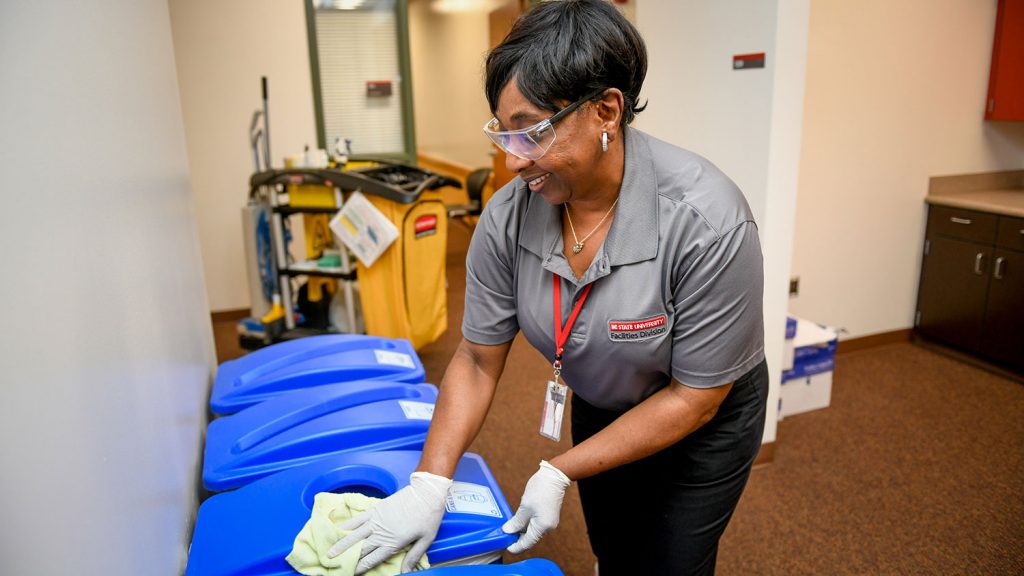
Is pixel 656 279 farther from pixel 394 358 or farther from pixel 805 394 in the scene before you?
pixel 805 394

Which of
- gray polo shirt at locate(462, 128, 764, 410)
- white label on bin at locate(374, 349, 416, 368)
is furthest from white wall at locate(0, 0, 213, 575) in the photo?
gray polo shirt at locate(462, 128, 764, 410)

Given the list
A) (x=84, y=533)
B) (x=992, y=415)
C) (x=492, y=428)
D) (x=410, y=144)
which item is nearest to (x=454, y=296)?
(x=410, y=144)

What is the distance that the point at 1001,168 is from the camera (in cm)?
363

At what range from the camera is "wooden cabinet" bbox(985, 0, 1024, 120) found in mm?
3338

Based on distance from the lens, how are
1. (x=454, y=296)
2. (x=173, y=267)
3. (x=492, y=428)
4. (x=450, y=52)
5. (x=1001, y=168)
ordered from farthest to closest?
(x=450, y=52) → (x=454, y=296) → (x=1001, y=168) → (x=492, y=428) → (x=173, y=267)

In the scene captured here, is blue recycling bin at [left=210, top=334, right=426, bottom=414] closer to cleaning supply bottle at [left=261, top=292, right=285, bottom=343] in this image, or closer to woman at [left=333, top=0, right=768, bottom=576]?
woman at [left=333, top=0, right=768, bottom=576]

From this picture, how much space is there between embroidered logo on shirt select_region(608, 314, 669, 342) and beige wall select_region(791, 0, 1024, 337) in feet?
7.90

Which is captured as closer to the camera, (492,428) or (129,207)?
(129,207)

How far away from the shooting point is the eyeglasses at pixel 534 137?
1008 millimetres

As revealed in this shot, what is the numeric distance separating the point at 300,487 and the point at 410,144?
397cm

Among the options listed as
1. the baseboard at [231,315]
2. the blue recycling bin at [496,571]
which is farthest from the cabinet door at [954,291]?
the baseboard at [231,315]

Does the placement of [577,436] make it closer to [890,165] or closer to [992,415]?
[992,415]

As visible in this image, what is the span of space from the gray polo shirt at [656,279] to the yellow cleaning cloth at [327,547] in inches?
16.6

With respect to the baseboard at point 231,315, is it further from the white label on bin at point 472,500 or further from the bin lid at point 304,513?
the white label on bin at point 472,500
